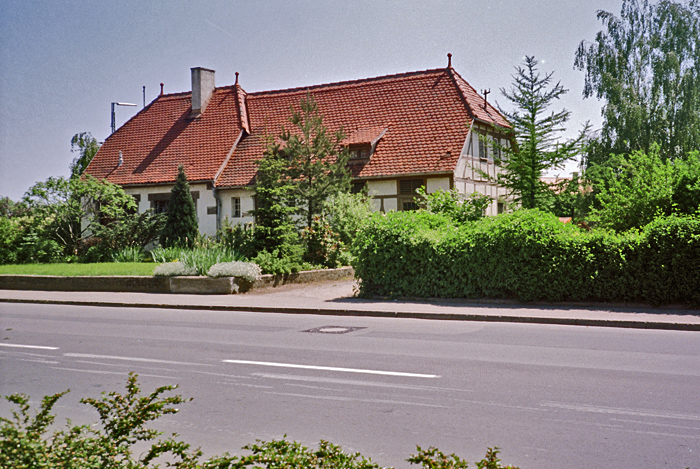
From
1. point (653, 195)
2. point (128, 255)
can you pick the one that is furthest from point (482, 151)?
point (128, 255)

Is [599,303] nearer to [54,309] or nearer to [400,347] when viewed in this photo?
[400,347]

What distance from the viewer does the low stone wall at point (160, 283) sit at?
62.7 ft

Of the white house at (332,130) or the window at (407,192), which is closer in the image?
the window at (407,192)

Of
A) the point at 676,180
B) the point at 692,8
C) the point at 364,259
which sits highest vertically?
the point at 692,8

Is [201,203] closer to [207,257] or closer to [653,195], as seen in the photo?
[207,257]

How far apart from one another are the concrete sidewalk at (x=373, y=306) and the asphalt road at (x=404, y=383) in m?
0.58

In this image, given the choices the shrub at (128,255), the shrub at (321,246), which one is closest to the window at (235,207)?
the shrub at (128,255)

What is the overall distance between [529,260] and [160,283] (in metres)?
11.1

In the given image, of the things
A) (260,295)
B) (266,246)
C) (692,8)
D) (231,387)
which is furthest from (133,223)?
(692,8)

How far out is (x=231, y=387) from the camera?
728 centimetres

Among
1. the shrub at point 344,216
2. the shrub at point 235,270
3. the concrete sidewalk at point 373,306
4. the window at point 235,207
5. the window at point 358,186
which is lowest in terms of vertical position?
the concrete sidewalk at point 373,306

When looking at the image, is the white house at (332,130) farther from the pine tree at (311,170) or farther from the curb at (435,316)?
the curb at (435,316)

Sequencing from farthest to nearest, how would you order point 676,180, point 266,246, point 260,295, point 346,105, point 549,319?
point 346,105 → point 266,246 → point 260,295 → point 676,180 → point 549,319

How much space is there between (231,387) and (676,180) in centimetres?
1338
